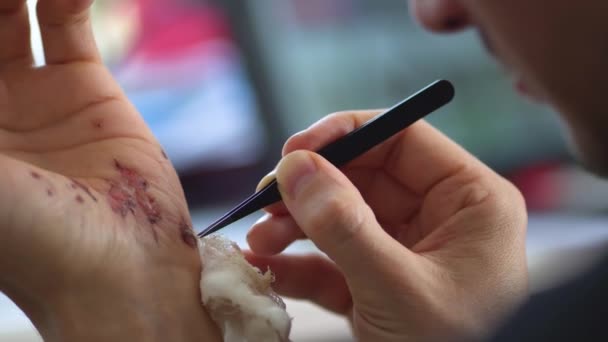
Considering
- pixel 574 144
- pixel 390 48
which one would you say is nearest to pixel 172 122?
pixel 390 48

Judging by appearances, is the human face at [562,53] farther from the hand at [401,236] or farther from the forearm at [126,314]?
the forearm at [126,314]

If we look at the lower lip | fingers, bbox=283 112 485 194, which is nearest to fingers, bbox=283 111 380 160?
fingers, bbox=283 112 485 194

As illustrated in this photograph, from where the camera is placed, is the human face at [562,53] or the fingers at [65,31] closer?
the human face at [562,53]

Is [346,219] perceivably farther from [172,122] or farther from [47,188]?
[172,122]

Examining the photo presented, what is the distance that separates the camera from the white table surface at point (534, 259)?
Result: 917 mm

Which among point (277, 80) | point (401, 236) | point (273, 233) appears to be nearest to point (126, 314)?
point (273, 233)

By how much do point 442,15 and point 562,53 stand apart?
99mm

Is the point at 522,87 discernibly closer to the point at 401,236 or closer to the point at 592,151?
the point at 592,151

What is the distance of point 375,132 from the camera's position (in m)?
0.64

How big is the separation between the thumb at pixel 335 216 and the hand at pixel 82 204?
0.12m

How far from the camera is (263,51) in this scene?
1.50 meters

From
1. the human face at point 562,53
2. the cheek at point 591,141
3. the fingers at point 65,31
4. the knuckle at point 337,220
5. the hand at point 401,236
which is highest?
the fingers at point 65,31

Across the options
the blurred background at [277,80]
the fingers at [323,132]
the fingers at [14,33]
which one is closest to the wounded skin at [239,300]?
the fingers at [323,132]

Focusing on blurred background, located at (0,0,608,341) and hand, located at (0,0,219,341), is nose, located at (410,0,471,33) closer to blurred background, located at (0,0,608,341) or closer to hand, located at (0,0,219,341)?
hand, located at (0,0,219,341)
